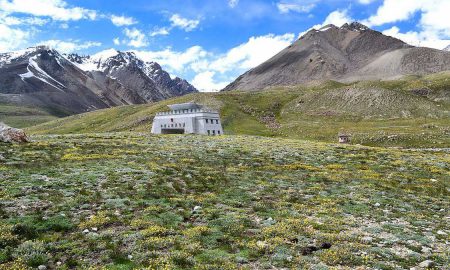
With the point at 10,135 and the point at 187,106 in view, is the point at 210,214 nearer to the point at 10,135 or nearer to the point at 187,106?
the point at 10,135

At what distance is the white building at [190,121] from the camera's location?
93000 millimetres

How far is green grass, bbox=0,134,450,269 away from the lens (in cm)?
1467

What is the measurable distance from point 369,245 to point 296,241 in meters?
3.04

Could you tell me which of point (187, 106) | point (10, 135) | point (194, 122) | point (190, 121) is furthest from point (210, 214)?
point (187, 106)

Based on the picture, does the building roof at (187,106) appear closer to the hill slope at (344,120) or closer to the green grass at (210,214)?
the hill slope at (344,120)

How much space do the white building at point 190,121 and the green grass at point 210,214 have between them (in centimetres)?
5605

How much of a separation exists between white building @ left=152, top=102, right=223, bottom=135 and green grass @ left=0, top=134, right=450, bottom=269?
56.0m

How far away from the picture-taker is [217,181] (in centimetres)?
2845

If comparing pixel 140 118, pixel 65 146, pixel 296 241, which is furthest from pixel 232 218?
pixel 140 118

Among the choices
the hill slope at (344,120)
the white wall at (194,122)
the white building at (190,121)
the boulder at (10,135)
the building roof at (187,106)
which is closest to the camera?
the boulder at (10,135)

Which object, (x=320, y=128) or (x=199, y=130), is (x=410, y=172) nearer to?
(x=199, y=130)

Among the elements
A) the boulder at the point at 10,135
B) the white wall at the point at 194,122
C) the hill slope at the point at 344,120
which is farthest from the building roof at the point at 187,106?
the boulder at the point at 10,135

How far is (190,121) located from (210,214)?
7491cm

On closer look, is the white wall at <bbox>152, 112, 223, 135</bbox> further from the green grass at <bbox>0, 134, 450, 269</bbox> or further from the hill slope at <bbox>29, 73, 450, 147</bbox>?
the green grass at <bbox>0, 134, 450, 269</bbox>
